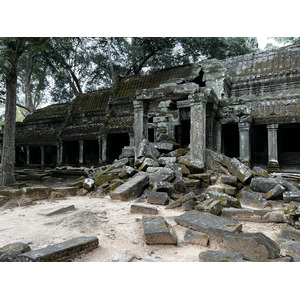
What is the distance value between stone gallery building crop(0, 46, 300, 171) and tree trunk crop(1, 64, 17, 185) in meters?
4.27

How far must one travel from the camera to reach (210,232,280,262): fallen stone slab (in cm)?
238

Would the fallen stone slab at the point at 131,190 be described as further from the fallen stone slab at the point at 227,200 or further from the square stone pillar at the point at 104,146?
the square stone pillar at the point at 104,146

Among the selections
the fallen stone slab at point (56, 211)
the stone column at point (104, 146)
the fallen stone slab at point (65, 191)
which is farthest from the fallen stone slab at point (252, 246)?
the stone column at point (104, 146)

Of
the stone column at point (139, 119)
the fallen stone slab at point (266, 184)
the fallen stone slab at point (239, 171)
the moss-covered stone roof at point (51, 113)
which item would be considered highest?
the moss-covered stone roof at point (51, 113)

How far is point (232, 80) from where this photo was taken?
39.0ft

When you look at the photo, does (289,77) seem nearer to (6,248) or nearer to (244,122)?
(244,122)

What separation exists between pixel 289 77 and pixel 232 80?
254 centimetres

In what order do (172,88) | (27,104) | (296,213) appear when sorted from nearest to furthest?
(296,213) < (172,88) < (27,104)

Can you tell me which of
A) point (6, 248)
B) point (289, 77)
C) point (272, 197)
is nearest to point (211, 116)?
point (272, 197)

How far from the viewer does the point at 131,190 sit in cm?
520

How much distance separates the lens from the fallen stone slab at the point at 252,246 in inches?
93.7

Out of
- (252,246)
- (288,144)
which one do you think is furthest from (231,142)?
(252,246)

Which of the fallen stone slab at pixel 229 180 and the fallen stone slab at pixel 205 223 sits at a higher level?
the fallen stone slab at pixel 229 180

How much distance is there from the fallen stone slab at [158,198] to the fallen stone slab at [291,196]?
250 centimetres
